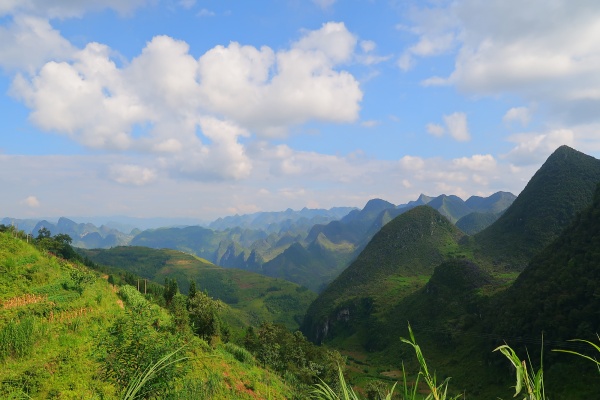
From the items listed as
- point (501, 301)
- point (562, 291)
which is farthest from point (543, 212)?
point (562, 291)

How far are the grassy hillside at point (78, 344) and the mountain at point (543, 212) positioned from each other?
552 feet

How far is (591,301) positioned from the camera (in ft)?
219

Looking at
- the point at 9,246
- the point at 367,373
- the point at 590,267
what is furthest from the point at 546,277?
the point at 9,246

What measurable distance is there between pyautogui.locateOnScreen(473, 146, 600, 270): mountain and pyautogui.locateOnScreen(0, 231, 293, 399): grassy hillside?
552 feet

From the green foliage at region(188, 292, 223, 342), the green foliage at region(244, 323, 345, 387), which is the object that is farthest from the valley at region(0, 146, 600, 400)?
the green foliage at region(244, 323, 345, 387)

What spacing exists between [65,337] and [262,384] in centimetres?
2027

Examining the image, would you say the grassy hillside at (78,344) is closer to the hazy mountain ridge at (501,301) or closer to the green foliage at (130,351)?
the green foliage at (130,351)

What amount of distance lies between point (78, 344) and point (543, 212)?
206280 mm

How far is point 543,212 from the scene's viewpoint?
170250mm

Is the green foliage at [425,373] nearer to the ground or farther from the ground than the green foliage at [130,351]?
farther from the ground

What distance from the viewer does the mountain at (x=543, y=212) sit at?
6284 inches

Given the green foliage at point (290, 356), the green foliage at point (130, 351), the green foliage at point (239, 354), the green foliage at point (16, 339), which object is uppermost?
the green foliage at point (130, 351)

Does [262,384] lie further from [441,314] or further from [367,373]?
[441,314]

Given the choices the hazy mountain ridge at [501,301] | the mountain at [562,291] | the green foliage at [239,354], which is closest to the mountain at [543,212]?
the hazy mountain ridge at [501,301]
